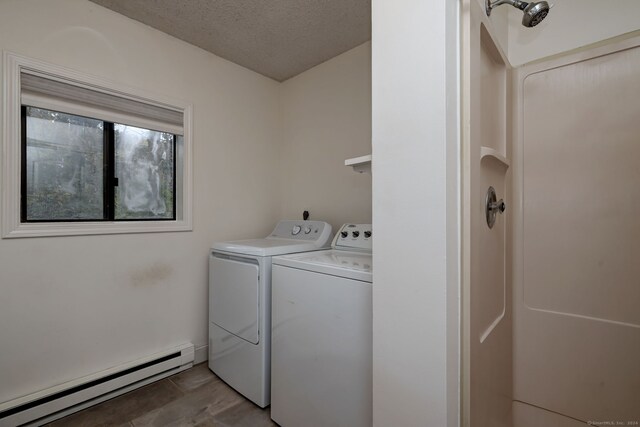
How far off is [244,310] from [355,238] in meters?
0.83

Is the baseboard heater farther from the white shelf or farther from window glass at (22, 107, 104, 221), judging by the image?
the white shelf

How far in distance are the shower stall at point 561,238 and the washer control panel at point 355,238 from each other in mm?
724

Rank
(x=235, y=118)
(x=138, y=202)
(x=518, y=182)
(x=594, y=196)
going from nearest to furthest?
(x=594, y=196) < (x=518, y=182) < (x=138, y=202) < (x=235, y=118)

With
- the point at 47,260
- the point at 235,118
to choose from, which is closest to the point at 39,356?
the point at 47,260

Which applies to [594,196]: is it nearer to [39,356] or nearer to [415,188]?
[415,188]

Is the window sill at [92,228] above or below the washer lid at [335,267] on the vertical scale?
above

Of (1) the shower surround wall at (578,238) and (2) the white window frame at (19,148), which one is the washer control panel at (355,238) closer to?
(1) the shower surround wall at (578,238)

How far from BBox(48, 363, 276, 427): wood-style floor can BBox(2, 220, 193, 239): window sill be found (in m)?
1.03

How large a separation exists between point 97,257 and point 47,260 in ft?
0.72

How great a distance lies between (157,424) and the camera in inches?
59.4

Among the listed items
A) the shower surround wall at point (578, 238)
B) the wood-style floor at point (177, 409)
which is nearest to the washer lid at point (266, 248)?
the wood-style floor at point (177, 409)

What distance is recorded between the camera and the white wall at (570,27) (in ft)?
3.84

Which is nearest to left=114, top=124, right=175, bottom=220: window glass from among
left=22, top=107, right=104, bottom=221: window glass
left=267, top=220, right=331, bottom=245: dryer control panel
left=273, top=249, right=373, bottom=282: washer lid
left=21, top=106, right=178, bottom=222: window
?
left=21, top=106, right=178, bottom=222: window

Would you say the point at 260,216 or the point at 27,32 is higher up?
the point at 27,32
